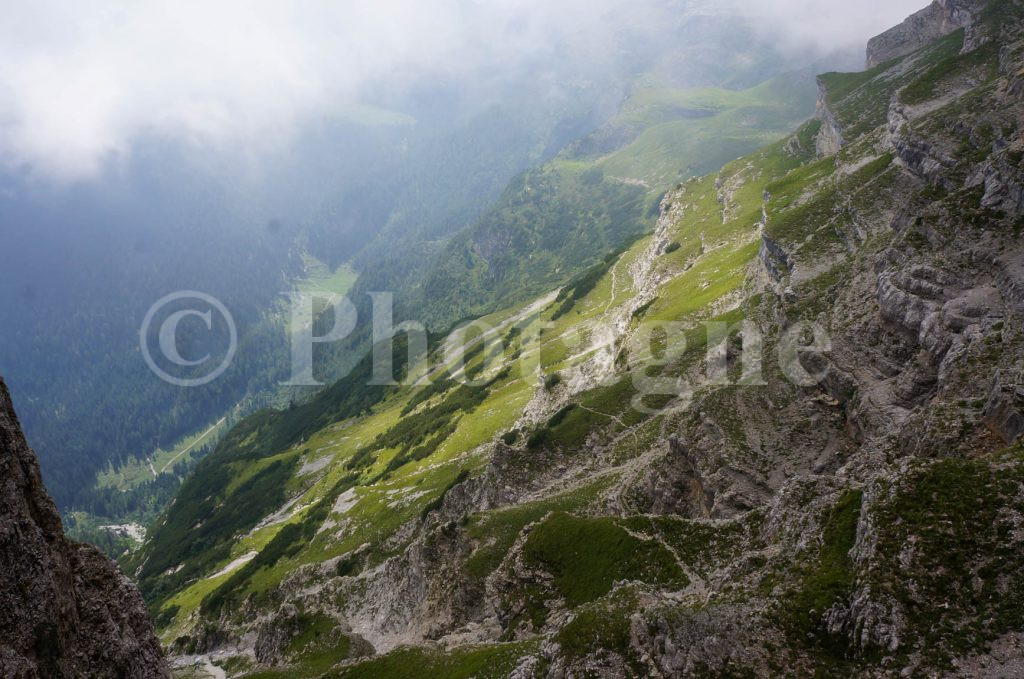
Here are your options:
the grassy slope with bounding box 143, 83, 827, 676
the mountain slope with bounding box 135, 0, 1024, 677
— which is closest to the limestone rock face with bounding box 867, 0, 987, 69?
the mountain slope with bounding box 135, 0, 1024, 677

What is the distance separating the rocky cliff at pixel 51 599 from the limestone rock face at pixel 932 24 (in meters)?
193

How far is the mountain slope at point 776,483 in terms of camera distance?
28266 mm

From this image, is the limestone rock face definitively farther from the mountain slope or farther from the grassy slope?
the grassy slope

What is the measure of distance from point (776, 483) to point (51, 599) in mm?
52634

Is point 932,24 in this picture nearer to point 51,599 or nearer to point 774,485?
point 774,485

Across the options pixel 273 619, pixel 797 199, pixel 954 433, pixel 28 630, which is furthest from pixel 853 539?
pixel 797 199

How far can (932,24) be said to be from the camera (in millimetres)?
181000

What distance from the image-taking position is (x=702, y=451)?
2453 inches

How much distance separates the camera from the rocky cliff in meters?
25.9

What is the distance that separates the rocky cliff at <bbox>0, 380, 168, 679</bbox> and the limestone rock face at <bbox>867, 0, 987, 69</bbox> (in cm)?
19315

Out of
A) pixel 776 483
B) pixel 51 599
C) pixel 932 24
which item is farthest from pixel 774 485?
pixel 932 24

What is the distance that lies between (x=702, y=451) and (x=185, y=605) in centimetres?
16750

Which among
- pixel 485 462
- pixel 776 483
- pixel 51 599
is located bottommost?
pixel 485 462

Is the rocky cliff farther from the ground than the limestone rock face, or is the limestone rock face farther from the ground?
the limestone rock face
